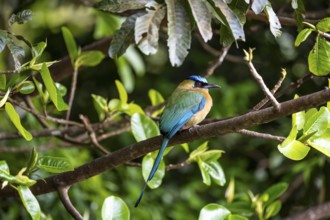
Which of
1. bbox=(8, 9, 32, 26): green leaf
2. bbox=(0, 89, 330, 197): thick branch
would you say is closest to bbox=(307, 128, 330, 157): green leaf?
bbox=(0, 89, 330, 197): thick branch

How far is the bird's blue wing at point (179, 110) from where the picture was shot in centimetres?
307

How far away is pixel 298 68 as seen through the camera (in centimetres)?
527

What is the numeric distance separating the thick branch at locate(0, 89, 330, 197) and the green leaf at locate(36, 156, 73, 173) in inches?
4.8

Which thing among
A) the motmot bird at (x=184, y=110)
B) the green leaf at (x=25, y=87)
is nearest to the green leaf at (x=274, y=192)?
the motmot bird at (x=184, y=110)

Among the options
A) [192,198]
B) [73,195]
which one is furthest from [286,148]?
[192,198]

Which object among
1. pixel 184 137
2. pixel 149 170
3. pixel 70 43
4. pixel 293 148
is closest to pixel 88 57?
pixel 70 43

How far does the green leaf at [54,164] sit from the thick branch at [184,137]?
0.12 meters

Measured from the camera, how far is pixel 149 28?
8.71 feet

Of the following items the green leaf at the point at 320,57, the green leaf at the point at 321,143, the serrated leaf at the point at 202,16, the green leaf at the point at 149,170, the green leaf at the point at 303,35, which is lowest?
the green leaf at the point at 149,170

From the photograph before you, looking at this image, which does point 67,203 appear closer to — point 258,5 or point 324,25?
point 258,5

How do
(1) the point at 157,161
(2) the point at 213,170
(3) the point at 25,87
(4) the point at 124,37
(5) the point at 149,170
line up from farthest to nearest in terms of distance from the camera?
(2) the point at 213,170, (5) the point at 149,170, (1) the point at 157,161, (4) the point at 124,37, (3) the point at 25,87

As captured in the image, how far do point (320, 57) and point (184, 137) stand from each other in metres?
0.62

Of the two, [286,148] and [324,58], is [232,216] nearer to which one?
[286,148]

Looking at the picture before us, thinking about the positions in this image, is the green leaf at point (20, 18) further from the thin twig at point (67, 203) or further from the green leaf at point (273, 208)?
the green leaf at point (273, 208)
